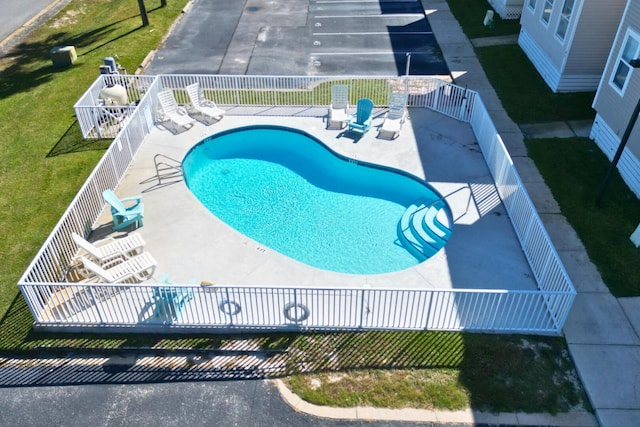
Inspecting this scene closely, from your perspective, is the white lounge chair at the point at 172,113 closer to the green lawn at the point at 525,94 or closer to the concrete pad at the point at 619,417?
the green lawn at the point at 525,94

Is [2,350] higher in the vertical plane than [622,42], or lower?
lower

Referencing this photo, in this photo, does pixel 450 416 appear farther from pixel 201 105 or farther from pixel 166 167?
pixel 201 105

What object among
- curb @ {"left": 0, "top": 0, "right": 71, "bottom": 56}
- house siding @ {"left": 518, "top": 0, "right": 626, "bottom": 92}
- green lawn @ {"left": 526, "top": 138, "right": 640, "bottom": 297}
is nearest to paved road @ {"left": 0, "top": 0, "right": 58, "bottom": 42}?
curb @ {"left": 0, "top": 0, "right": 71, "bottom": 56}

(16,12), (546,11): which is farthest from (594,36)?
(16,12)

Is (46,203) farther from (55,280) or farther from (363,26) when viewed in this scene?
(363,26)

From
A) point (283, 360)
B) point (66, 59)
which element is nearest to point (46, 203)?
point (283, 360)

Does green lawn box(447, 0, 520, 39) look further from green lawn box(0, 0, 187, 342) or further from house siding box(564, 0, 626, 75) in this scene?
green lawn box(0, 0, 187, 342)
